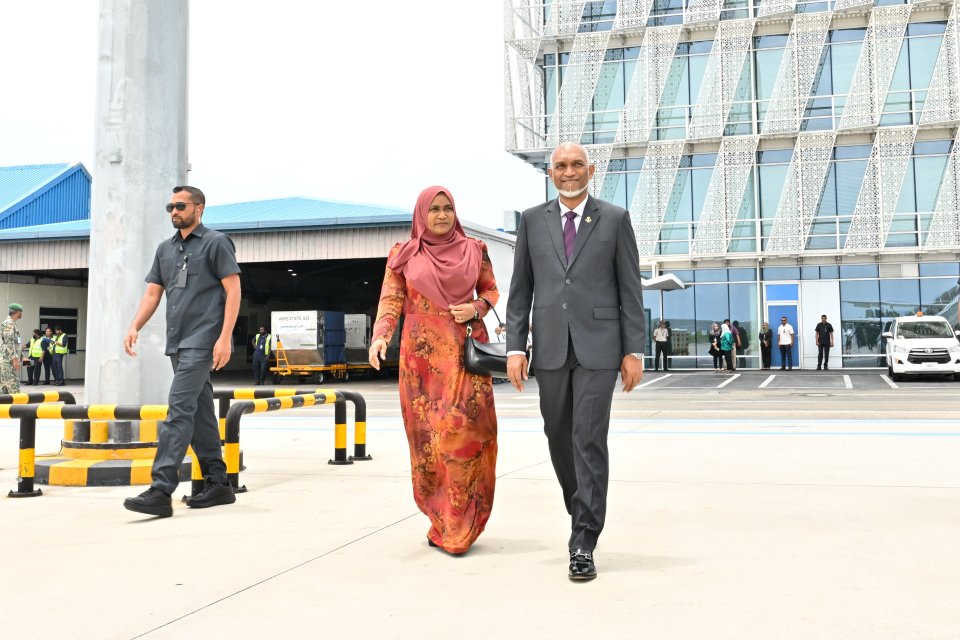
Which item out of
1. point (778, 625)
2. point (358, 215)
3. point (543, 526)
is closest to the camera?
point (778, 625)

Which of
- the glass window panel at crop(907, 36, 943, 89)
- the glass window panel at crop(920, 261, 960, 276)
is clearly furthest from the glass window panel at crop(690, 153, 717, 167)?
the glass window panel at crop(920, 261, 960, 276)

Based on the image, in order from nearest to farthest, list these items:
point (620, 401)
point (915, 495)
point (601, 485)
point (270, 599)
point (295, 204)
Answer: point (270, 599), point (601, 485), point (915, 495), point (620, 401), point (295, 204)

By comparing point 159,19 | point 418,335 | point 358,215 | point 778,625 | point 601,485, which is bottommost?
point 778,625

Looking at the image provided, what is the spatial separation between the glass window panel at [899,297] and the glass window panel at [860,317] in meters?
0.21

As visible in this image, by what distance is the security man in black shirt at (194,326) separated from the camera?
556cm

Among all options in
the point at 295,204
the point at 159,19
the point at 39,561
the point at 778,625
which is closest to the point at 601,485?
the point at 778,625

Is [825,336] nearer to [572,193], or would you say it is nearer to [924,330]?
[924,330]

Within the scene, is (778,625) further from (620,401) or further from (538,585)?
(620,401)

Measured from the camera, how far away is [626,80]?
32062 millimetres

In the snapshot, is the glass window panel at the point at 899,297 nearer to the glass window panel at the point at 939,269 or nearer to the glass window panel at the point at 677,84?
the glass window panel at the point at 939,269

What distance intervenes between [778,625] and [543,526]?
81.9 inches

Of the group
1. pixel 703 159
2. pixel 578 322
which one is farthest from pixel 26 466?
pixel 703 159

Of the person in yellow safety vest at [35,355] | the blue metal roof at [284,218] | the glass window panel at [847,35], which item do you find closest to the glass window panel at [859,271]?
the glass window panel at [847,35]

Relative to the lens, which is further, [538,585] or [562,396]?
[562,396]
